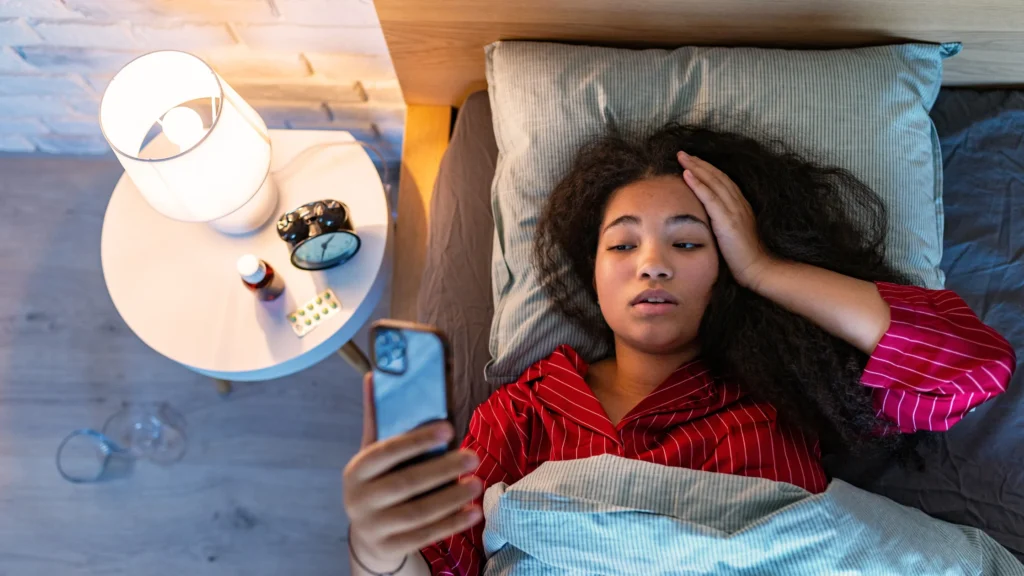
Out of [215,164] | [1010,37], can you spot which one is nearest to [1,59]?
[215,164]

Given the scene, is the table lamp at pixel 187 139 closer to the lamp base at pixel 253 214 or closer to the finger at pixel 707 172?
the lamp base at pixel 253 214

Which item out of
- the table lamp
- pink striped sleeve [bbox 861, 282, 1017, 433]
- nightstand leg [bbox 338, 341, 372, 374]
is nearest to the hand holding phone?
the table lamp

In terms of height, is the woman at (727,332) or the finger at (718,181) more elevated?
the finger at (718,181)

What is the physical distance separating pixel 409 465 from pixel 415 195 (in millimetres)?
872

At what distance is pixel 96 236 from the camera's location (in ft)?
6.48

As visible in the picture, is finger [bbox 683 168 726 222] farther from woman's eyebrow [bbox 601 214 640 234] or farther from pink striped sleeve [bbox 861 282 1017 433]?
pink striped sleeve [bbox 861 282 1017 433]

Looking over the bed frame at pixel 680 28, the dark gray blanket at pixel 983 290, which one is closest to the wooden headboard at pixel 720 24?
the bed frame at pixel 680 28

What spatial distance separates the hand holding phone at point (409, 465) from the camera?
2.48 ft

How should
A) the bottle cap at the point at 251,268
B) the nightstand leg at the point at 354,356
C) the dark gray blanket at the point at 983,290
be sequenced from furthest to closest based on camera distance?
the nightstand leg at the point at 354,356, the bottle cap at the point at 251,268, the dark gray blanket at the point at 983,290

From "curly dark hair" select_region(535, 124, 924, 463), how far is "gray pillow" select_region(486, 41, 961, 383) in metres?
0.04

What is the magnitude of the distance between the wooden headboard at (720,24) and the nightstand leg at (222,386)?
91cm

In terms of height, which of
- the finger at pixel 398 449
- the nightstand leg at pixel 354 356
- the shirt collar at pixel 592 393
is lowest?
the nightstand leg at pixel 354 356

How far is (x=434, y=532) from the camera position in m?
0.77

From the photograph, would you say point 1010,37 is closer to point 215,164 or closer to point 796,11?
point 796,11
